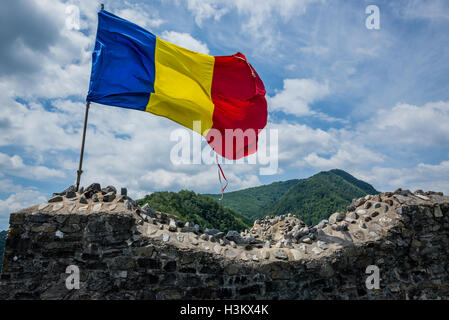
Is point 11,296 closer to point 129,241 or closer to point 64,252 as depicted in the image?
point 64,252

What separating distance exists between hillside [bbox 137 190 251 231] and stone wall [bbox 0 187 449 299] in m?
29.7

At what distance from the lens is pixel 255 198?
4092 inches

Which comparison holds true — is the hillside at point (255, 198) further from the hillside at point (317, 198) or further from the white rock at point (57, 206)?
the white rock at point (57, 206)

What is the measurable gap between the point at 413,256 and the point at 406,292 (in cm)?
71

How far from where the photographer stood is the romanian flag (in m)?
5.99

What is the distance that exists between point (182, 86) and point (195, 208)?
34207 millimetres

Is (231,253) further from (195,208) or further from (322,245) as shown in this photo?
(195,208)

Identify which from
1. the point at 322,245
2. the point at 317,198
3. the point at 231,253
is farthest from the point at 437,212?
the point at 317,198

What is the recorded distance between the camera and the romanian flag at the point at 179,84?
19.7ft

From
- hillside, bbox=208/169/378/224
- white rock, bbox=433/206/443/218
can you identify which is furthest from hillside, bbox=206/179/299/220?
white rock, bbox=433/206/443/218

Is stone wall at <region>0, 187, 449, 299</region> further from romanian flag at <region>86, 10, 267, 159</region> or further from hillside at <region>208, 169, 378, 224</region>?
hillside at <region>208, 169, 378, 224</region>

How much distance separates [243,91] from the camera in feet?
24.7

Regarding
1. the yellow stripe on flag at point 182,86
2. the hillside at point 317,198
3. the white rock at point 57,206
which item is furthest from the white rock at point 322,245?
the hillside at point 317,198
